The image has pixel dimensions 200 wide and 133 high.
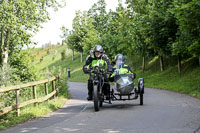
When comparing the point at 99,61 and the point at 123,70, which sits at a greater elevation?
the point at 99,61

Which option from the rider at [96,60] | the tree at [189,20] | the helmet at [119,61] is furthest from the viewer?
the tree at [189,20]

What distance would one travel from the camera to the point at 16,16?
2355 cm

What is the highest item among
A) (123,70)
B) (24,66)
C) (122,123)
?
(24,66)

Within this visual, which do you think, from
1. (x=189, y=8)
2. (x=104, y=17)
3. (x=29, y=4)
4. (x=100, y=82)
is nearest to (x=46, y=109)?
(x=100, y=82)

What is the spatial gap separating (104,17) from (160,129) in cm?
4946

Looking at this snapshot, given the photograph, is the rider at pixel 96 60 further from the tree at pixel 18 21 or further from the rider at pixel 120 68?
the tree at pixel 18 21

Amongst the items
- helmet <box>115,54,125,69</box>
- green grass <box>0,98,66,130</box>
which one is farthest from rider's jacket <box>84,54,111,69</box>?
green grass <box>0,98,66,130</box>

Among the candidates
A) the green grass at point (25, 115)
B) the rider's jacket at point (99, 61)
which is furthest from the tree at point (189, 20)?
the green grass at point (25, 115)

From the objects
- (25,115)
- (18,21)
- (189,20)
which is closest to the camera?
(25,115)

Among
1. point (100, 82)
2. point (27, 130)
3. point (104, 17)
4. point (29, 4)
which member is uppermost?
point (104, 17)

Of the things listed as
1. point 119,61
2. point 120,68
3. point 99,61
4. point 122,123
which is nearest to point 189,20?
point 119,61

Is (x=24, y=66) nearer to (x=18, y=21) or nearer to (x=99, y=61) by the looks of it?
(x=18, y=21)

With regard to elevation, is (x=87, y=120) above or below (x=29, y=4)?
below

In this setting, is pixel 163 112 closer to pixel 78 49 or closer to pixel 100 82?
pixel 100 82
